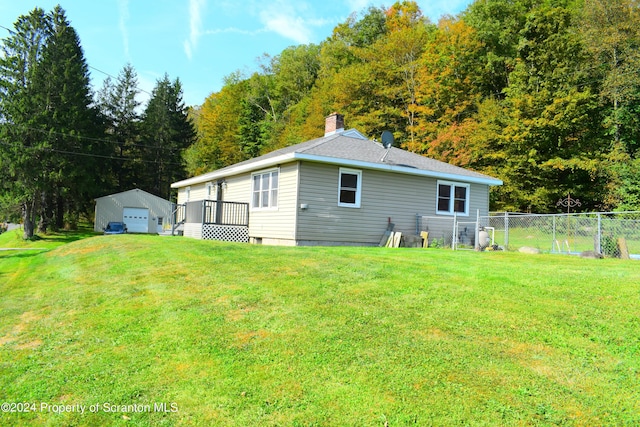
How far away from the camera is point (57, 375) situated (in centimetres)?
359

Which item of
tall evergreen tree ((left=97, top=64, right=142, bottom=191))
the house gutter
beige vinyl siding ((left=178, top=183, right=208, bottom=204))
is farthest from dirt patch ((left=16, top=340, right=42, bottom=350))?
tall evergreen tree ((left=97, top=64, right=142, bottom=191))

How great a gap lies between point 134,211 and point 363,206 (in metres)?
27.8

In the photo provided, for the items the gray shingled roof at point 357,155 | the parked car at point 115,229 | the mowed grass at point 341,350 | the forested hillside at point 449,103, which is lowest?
the mowed grass at point 341,350

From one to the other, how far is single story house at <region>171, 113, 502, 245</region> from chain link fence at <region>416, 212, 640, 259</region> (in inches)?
25.5

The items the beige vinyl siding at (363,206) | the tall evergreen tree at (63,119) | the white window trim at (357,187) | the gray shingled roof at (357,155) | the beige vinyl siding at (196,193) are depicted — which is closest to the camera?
the beige vinyl siding at (363,206)

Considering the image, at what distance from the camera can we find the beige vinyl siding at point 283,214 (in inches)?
483

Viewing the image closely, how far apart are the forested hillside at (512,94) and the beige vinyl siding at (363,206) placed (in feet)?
42.2

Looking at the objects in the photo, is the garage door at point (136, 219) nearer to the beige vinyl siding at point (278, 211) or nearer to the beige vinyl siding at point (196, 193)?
the beige vinyl siding at point (196, 193)

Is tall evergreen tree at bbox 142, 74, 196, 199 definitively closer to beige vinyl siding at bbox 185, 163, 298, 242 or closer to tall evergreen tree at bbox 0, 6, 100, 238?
tall evergreen tree at bbox 0, 6, 100, 238

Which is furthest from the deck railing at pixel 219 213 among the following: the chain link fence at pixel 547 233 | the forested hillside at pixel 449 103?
the forested hillside at pixel 449 103

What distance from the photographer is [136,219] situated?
35156mm

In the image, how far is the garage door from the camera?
34.9m

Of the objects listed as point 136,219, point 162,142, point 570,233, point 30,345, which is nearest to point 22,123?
point 136,219

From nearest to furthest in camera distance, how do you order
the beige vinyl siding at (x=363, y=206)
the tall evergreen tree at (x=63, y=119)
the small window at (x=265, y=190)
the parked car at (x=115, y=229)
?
the beige vinyl siding at (x=363, y=206), the small window at (x=265, y=190), the tall evergreen tree at (x=63, y=119), the parked car at (x=115, y=229)
